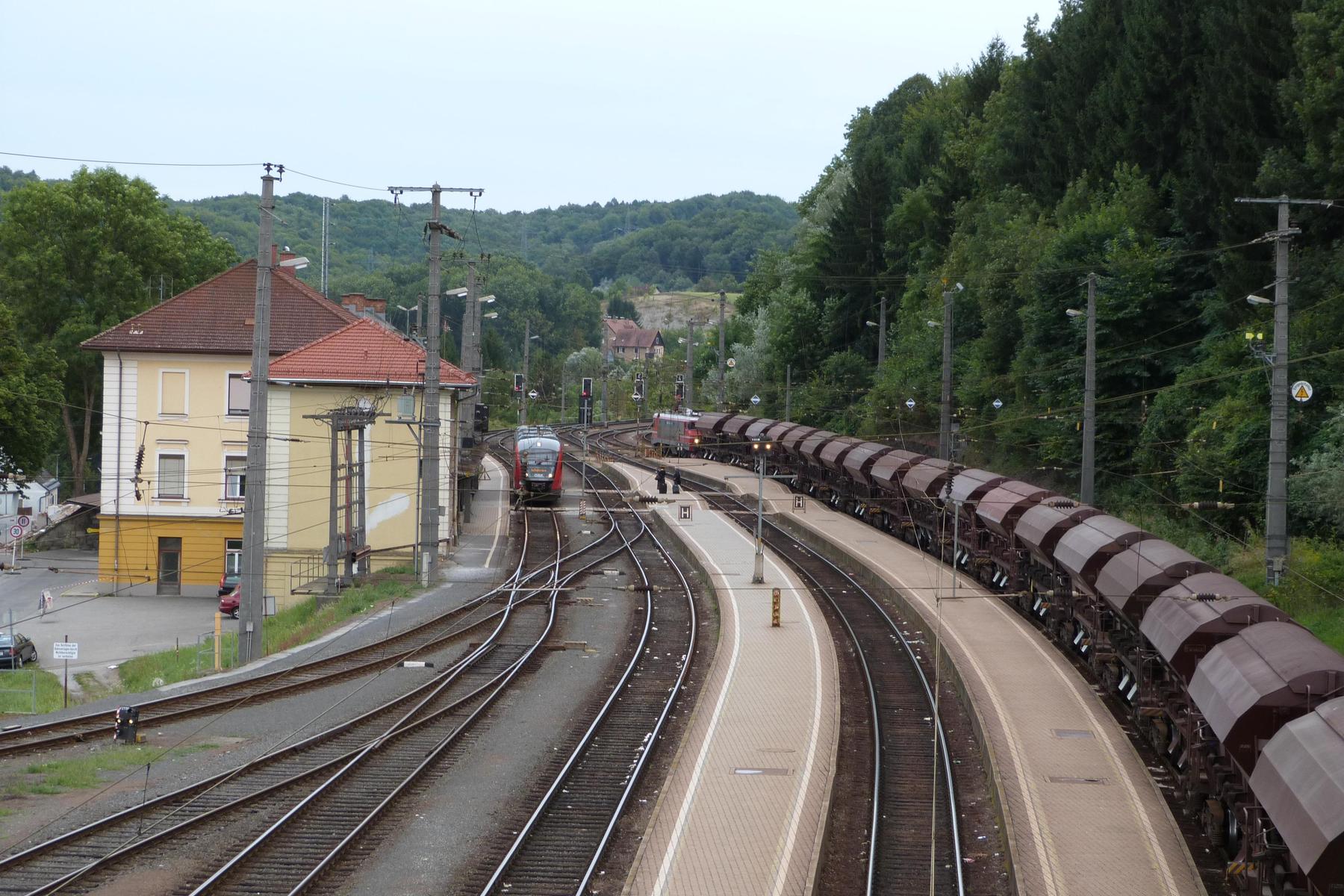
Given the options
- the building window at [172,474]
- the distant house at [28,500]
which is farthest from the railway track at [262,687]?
the distant house at [28,500]

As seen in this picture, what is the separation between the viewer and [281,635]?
102ft

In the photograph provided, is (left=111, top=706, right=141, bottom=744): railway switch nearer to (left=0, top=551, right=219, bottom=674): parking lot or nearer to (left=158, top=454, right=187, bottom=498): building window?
(left=0, top=551, right=219, bottom=674): parking lot

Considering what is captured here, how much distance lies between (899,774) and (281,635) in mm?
17301

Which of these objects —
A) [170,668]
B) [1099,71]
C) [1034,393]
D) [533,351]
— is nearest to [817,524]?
[1034,393]

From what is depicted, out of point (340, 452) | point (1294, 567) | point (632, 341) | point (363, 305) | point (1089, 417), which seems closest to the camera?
point (1294, 567)

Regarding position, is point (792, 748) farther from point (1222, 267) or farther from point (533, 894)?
point (1222, 267)

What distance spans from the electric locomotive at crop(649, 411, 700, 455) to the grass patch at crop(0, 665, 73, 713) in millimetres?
46924

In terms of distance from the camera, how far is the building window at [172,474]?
142 feet

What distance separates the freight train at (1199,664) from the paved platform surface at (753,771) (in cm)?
492

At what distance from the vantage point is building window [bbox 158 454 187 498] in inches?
1699

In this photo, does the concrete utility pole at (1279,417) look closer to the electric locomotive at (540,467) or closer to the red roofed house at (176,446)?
the red roofed house at (176,446)

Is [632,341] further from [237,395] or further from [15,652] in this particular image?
[15,652]

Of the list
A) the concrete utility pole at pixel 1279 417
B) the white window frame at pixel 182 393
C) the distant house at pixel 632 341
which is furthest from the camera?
the distant house at pixel 632 341

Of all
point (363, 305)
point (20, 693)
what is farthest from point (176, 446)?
point (20, 693)
